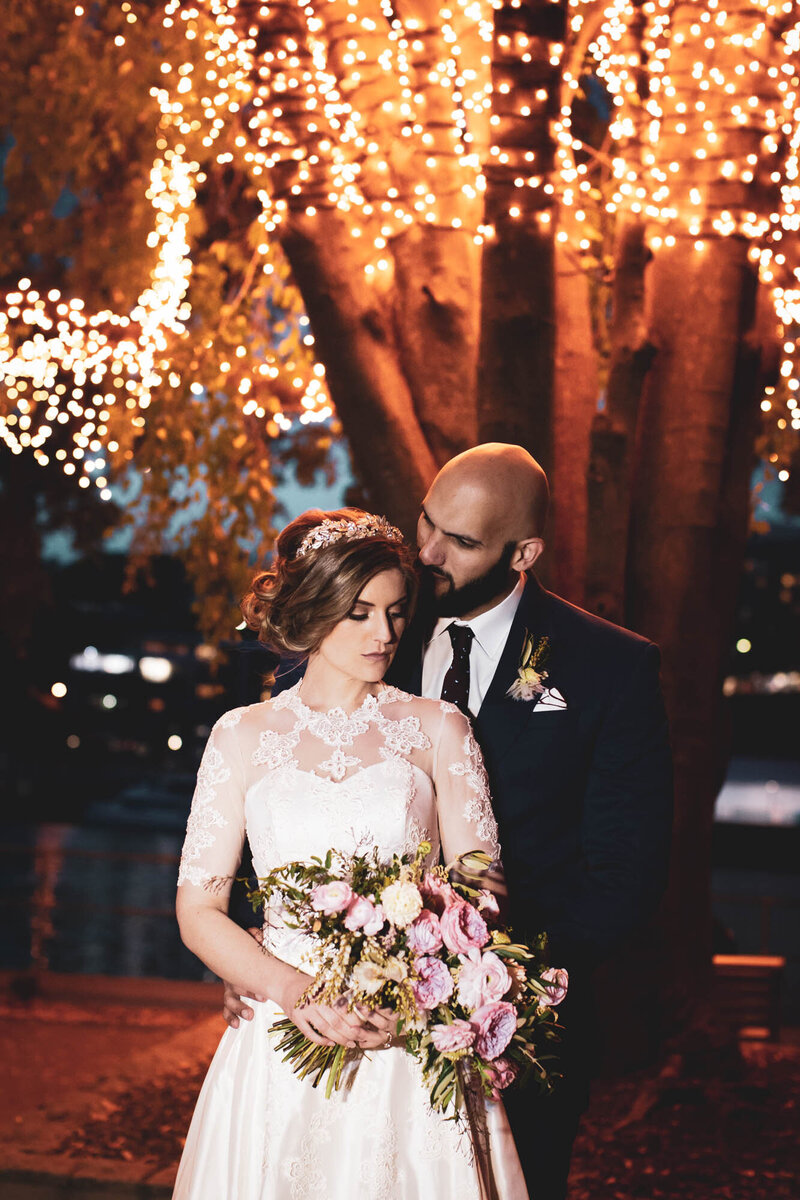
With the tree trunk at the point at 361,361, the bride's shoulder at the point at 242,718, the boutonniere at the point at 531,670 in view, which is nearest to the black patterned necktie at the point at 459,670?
the boutonniere at the point at 531,670

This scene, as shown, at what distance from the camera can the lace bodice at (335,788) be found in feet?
9.68

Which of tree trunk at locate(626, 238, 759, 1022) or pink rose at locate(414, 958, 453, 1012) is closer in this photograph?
pink rose at locate(414, 958, 453, 1012)

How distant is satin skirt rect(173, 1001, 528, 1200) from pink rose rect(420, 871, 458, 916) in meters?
0.49

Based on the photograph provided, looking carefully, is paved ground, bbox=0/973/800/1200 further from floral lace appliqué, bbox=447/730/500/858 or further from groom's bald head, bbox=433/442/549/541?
groom's bald head, bbox=433/442/549/541

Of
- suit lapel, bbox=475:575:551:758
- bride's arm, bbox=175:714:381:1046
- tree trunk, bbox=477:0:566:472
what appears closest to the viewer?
bride's arm, bbox=175:714:381:1046

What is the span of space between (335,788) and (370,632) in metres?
0.38

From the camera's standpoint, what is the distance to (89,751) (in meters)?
50.5

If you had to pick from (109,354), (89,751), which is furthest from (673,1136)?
(89,751)

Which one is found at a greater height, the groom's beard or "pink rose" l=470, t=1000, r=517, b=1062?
the groom's beard

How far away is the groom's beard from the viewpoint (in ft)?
11.4

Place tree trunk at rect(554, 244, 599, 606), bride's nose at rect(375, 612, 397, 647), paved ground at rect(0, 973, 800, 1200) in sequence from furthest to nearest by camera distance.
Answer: tree trunk at rect(554, 244, 599, 606), paved ground at rect(0, 973, 800, 1200), bride's nose at rect(375, 612, 397, 647)

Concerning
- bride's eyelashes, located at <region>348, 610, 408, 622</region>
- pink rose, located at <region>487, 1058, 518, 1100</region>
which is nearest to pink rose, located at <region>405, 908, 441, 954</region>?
pink rose, located at <region>487, 1058, 518, 1100</region>

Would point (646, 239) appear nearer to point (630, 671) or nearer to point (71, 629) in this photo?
point (630, 671)

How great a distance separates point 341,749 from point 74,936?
42.3 ft
